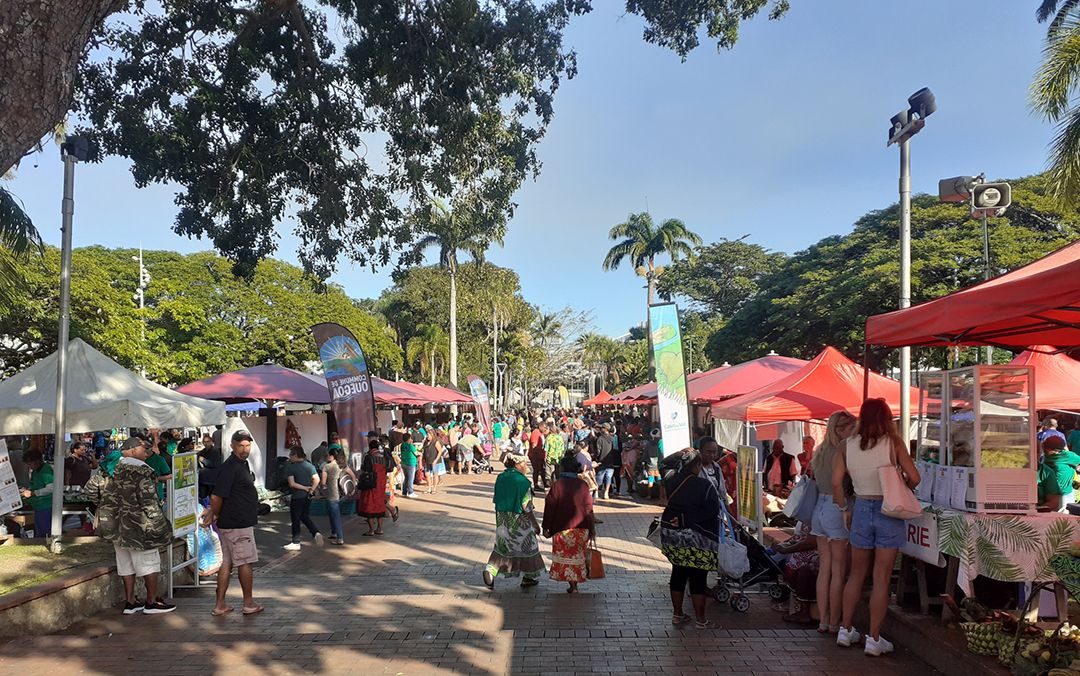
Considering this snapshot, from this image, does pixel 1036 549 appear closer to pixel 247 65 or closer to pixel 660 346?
pixel 660 346

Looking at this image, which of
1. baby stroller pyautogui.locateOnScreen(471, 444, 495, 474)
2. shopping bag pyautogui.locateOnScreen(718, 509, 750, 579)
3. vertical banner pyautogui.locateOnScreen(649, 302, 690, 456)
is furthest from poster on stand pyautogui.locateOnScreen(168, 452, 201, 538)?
baby stroller pyautogui.locateOnScreen(471, 444, 495, 474)

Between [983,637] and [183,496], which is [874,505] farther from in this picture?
[183,496]

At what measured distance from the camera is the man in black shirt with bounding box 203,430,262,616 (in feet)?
23.1

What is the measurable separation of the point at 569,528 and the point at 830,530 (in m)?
2.78

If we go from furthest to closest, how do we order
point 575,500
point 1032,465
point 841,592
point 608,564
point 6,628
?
point 608,564, point 575,500, point 6,628, point 841,592, point 1032,465

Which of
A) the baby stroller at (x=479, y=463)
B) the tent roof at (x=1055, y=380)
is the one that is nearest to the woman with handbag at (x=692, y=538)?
the tent roof at (x=1055, y=380)

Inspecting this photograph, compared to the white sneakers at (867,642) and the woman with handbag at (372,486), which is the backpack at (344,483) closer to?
the woman with handbag at (372,486)

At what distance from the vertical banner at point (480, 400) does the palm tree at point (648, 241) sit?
12699mm

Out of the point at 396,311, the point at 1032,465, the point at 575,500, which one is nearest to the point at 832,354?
the point at 575,500

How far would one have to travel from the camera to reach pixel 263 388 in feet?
48.8

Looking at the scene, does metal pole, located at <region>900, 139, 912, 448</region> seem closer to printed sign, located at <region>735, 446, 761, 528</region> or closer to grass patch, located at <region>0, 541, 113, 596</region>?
printed sign, located at <region>735, 446, 761, 528</region>

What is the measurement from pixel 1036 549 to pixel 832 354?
23.9 ft

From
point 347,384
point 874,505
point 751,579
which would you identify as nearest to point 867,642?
point 874,505

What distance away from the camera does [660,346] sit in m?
10.4
